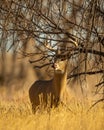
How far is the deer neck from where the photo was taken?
35.5 feet

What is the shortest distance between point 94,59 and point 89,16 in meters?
3.86

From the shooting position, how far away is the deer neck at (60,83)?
35.5 feet

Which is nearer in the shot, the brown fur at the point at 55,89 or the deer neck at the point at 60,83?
the brown fur at the point at 55,89

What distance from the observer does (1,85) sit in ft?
67.5

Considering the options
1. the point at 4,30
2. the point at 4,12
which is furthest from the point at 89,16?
the point at 4,12

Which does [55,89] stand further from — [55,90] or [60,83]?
[60,83]

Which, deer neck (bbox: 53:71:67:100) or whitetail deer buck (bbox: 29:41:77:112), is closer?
whitetail deer buck (bbox: 29:41:77:112)

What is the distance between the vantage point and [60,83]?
36.3 feet

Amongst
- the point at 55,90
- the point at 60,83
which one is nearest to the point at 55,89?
the point at 55,90

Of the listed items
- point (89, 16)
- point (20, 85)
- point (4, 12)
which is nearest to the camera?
point (89, 16)

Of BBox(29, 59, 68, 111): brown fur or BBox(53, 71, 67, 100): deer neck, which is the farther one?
BBox(53, 71, 67, 100): deer neck

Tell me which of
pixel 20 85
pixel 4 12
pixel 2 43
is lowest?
pixel 20 85

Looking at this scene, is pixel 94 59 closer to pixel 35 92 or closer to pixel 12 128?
pixel 12 128

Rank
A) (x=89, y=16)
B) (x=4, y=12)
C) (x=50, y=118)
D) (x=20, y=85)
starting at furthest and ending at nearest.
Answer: (x=20, y=85) → (x=50, y=118) → (x=4, y=12) → (x=89, y=16)
